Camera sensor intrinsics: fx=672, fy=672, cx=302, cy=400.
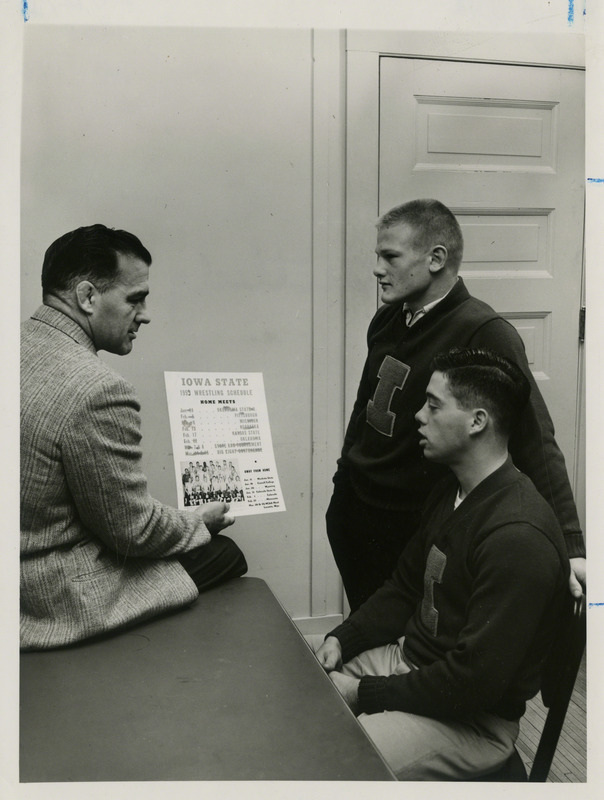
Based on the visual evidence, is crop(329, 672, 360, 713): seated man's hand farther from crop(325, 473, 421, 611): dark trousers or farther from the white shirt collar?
the white shirt collar

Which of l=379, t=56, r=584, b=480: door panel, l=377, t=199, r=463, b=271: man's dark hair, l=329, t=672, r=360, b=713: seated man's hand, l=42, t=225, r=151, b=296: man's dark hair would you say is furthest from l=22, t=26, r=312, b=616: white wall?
l=329, t=672, r=360, b=713: seated man's hand

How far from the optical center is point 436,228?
4.41 ft

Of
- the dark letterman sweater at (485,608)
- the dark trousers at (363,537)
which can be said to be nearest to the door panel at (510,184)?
the dark letterman sweater at (485,608)

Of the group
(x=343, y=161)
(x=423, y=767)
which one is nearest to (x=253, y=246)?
(x=343, y=161)

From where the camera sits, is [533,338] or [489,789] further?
[533,338]

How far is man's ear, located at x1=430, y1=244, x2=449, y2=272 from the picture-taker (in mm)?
1310

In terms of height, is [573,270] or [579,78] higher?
[579,78]

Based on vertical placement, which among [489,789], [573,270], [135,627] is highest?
[573,270]

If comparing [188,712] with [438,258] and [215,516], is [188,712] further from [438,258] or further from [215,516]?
[438,258]

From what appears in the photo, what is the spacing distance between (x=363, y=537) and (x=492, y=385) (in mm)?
611

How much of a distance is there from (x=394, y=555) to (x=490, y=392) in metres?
0.43

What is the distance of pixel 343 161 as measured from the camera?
5.40ft

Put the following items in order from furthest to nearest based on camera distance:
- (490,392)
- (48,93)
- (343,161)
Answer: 1. (343,161)
2. (48,93)
3. (490,392)

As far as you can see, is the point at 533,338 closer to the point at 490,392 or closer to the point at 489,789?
the point at 490,392
